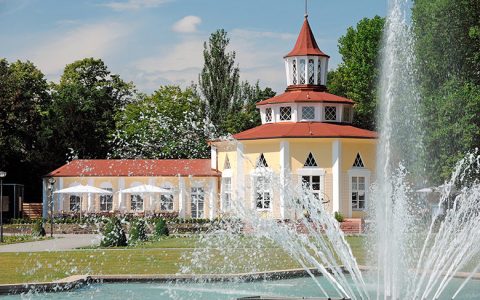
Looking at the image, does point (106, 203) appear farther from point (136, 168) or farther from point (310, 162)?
point (310, 162)

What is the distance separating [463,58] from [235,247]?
15.5 metres

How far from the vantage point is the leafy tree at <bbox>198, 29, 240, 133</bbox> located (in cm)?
6819

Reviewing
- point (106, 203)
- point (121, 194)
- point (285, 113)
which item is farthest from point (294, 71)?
point (106, 203)

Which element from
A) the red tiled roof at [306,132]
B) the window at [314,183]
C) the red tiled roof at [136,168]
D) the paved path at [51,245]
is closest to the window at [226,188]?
the red tiled roof at [136,168]

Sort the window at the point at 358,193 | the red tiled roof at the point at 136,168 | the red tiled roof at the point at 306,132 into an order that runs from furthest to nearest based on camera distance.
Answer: the red tiled roof at the point at 136,168 < the window at the point at 358,193 < the red tiled roof at the point at 306,132

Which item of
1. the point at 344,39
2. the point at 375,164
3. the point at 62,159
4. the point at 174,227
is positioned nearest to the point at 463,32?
the point at 375,164

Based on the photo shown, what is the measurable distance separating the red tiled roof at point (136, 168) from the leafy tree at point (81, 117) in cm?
856

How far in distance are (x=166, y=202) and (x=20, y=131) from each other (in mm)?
14500

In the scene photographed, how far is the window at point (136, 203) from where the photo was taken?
5009 cm

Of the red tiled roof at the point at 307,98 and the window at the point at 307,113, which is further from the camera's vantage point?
the window at the point at 307,113

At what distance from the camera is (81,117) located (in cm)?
6297

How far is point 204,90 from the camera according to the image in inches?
2709

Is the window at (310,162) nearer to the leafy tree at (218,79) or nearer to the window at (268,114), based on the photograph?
the window at (268,114)

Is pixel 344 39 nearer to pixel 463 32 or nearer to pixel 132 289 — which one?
pixel 463 32
